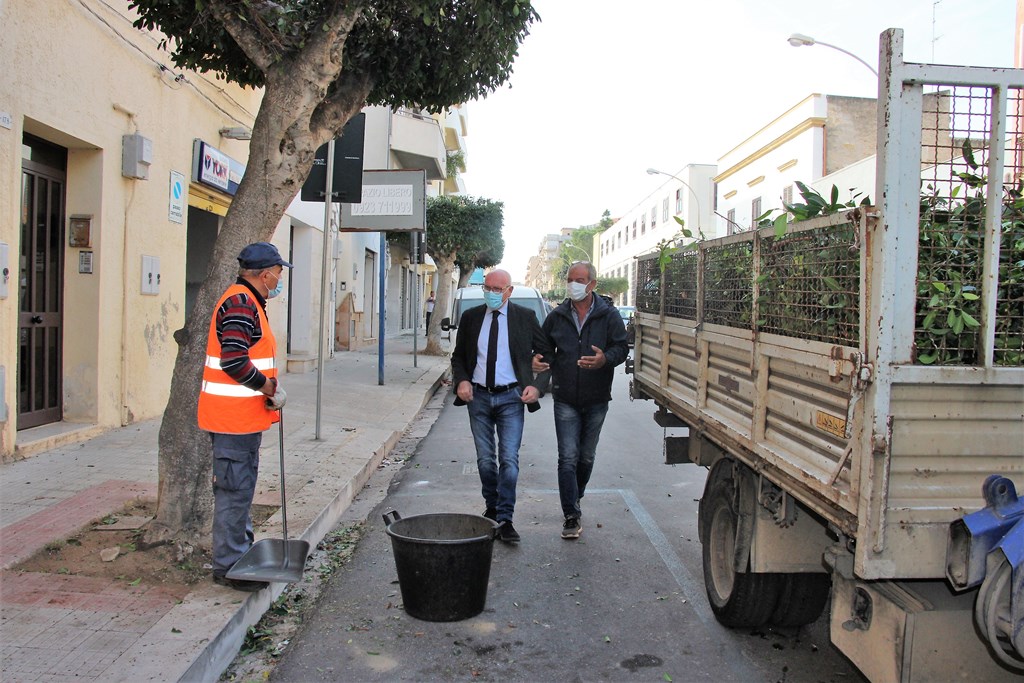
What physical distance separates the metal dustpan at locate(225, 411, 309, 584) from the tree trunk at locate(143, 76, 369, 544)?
21.8 inches

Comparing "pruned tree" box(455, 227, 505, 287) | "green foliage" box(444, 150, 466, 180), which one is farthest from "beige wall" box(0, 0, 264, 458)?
"green foliage" box(444, 150, 466, 180)

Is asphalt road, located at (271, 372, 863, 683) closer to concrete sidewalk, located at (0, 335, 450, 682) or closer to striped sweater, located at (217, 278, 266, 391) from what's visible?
concrete sidewalk, located at (0, 335, 450, 682)

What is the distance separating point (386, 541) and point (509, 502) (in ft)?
3.06

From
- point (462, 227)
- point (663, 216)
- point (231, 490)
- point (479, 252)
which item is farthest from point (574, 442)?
point (663, 216)

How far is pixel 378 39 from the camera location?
592 centimetres

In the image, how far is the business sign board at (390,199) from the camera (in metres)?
11.5

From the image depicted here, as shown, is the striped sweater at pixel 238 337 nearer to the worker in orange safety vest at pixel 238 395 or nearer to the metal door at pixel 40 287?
the worker in orange safety vest at pixel 238 395

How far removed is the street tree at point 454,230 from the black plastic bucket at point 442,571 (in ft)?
57.3

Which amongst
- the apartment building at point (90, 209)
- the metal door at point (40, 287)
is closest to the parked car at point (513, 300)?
the apartment building at point (90, 209)

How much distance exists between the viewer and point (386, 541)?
5.55m

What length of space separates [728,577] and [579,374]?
1797 millimetres

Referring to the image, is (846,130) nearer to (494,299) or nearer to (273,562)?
(494,299)

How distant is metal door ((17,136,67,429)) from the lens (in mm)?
7188

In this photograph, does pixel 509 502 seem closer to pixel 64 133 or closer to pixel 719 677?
pixel 719 677
